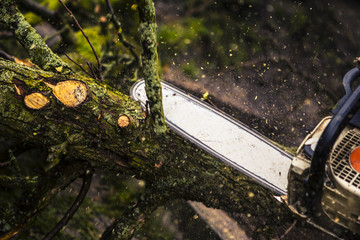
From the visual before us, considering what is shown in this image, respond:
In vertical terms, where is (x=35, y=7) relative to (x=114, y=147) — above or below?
above

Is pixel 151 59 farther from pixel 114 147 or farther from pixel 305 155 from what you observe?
pixel 305 155

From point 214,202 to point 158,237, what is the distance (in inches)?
47.5

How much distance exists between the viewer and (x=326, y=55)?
379 centimetres

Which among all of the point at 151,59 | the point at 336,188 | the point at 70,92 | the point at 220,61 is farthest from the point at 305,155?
the point at 220,61

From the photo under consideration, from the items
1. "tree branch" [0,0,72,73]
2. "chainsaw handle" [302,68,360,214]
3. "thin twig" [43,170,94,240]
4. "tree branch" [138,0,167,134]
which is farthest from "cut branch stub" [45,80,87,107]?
"chainsaw handle" [302,68,360,214]

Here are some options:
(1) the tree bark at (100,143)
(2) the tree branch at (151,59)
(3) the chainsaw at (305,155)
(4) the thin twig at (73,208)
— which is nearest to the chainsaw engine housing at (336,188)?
(3) the chainsaw at (305,155)

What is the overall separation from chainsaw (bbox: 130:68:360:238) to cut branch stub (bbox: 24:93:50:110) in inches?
52.3

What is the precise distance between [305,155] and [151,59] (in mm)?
1301

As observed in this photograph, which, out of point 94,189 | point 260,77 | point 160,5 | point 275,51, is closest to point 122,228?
point 94,189

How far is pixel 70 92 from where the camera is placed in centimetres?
186

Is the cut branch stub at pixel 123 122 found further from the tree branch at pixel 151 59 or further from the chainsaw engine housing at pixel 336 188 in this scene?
the chainsaw engine housing at pixel 336 188

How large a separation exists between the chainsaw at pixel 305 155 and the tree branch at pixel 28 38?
3.76 feet

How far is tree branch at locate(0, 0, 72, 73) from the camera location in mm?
1906

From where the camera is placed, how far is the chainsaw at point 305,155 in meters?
1.72
